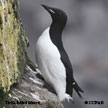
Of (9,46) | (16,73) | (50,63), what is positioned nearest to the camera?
(9,46)

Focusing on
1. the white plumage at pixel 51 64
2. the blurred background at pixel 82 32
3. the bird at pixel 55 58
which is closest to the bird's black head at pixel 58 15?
the bird at pixel 55 58

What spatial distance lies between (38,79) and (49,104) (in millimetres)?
690

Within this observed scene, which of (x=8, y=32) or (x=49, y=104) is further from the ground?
(x=8, y=32)

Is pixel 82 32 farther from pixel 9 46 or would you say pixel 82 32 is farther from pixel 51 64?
pixel 9 46

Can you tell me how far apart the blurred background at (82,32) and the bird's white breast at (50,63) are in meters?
8.05

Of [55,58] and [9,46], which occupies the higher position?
[9,46]

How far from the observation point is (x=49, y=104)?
26.1ft

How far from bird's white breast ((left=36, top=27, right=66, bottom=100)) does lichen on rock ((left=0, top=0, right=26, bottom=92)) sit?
0.31m

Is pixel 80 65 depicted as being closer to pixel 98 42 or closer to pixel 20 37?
pixel 98 42

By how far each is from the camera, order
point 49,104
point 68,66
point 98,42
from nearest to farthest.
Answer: point 49,104, point 68,66, point 98,42

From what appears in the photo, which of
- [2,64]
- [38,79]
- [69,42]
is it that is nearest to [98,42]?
[69,42]

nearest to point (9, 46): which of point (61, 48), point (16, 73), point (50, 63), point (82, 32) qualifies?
point (16, 73)

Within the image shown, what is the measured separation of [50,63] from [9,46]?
0.91 m

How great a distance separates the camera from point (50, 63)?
8297 mm
